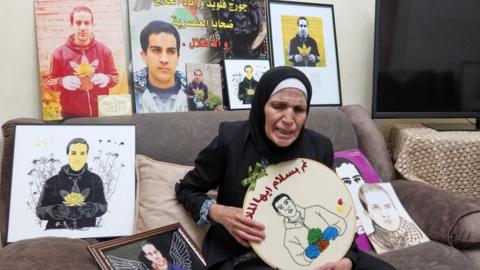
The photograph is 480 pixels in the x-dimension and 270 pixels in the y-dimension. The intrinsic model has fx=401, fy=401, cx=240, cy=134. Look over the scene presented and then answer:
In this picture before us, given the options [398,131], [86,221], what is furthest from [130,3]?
[398,131]

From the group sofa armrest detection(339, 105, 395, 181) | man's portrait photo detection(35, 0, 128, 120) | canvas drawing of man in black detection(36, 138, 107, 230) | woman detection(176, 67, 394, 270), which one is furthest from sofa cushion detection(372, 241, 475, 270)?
man's portrait photo detection(35, 0, 128, 120)

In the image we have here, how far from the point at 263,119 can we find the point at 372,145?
907 mm

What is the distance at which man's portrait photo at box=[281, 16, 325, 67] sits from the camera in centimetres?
220

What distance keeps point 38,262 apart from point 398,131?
73.5 inches

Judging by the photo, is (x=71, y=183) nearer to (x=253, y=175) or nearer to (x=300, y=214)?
(x=253, y=175)

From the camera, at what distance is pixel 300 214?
4.18 feet

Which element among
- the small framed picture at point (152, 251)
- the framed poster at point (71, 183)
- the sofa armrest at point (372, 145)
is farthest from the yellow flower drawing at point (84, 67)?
the sofa armrest at point (372, 145)

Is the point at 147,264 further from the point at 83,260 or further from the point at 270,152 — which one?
the point at 270,152

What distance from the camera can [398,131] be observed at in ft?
7.32

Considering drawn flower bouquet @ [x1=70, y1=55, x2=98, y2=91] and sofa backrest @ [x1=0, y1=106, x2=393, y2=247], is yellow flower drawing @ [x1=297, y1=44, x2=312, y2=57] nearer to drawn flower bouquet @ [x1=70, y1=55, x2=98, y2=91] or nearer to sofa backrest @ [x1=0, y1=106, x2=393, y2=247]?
sofa backrest @ [x1=0, y1=106, x2=393, y2=247]

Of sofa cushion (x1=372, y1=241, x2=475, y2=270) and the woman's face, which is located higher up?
the woman's face

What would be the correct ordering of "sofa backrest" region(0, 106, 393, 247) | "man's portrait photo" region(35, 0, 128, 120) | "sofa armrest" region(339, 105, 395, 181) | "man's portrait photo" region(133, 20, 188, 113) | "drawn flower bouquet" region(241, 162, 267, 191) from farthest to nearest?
"sofa armrest" region(339, 105, 395, 181)
"man's portrait photo" region(133, 20, 188, 113)
"man's portrait photo" region(35, 0, 128, 120)
"sofa backrest" region(0, 106, 393, 247)
"drawn flower bouquet" region(241, 162, 267, 191)

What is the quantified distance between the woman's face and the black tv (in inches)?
42.4

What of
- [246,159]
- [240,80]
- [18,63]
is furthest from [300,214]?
[18,63]
